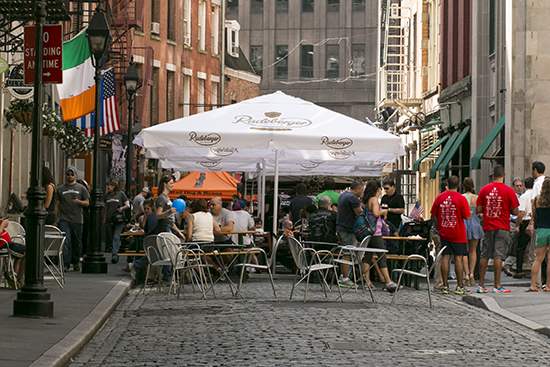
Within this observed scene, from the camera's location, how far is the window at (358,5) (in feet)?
327

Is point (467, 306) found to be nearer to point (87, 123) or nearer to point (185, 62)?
point (87, 123)

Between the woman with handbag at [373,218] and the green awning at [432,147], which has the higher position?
the green awning at [432,147]

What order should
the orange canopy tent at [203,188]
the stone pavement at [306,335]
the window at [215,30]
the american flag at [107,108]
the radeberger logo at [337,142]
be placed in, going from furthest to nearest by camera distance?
the window at [215,30]
the orange canopy tent at [203,188]
the american flag at [107,108]
the radeberger logo at [337,142]
the stone pavement at [306,335]

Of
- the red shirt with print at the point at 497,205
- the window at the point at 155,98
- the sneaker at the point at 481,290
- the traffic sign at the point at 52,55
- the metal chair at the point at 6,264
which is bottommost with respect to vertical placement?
the sneaker at the point at 481,290

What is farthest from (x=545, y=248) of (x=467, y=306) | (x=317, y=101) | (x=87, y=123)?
(x=317, y=101)

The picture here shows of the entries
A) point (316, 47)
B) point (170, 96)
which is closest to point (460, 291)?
point (170, 96)

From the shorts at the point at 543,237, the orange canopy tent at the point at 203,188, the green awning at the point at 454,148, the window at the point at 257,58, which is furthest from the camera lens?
the window at the point at 257,58

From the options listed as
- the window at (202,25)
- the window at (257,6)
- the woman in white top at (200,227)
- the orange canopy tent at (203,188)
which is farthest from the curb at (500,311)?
the window at (257,6)

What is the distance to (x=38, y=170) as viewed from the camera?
55.2 ft

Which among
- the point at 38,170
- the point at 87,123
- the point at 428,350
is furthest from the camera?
the point at 87,123

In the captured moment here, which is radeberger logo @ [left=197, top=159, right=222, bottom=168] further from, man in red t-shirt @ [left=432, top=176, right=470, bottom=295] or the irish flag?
man in red t-shirt @ [left=432, top=176, right=470, bottom=295]

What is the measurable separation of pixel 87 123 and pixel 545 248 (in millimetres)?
15892

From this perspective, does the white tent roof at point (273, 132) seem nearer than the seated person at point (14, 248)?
No

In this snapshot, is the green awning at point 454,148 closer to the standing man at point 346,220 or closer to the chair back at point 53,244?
the standing man at point 346,220
